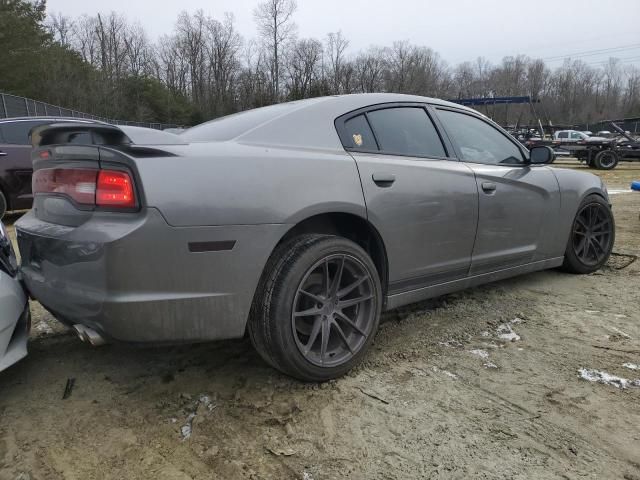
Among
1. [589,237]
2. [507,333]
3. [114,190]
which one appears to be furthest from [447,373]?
[589,237]

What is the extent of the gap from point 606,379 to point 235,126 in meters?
2.35

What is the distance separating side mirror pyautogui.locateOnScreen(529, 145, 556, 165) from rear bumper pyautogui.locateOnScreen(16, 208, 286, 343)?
8.28ft

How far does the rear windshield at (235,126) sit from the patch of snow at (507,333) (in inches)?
74.4

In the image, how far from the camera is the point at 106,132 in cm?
211

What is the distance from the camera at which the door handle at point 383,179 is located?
267 centimetres

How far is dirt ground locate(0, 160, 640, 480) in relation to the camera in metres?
1.94

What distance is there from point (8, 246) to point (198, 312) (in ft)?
4.94

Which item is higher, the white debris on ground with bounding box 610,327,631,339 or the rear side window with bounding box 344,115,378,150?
the rear side window with bounding box 344,115,378,150

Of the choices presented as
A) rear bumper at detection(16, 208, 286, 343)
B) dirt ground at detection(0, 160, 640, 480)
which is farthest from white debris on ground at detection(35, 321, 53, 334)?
rear bumper at detection(16, 208, 286, 343)

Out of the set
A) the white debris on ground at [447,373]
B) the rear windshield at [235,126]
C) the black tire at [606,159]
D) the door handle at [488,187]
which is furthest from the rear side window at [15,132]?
the black tire at [606,159]

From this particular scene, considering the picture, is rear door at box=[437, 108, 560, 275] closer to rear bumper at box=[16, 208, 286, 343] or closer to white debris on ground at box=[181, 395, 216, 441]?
rear bumper at box=[16, 208, 286, 343]

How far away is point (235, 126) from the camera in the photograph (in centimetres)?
263

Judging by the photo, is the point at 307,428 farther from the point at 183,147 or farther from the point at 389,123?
the point at 389,123

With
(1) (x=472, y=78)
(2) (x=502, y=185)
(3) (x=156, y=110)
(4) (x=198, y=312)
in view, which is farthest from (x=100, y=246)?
(1) (x=472, y=78)
